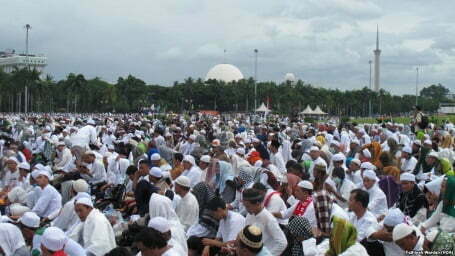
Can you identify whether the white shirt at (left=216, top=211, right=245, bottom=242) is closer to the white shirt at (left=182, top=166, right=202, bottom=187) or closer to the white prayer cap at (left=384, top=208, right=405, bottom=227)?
the white prayer cap at (left=384, top=208, right=405, bottom=227)

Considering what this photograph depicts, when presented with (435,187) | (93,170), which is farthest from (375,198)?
(93,170)

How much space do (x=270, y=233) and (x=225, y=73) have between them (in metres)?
128

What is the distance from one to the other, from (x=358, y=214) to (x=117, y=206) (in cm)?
483

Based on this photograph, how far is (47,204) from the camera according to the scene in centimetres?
902

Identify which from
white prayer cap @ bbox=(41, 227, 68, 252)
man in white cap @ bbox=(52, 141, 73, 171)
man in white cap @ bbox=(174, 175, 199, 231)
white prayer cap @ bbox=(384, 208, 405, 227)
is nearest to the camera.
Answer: white prayer cap @ bbox=(41, 227, 68, 252)

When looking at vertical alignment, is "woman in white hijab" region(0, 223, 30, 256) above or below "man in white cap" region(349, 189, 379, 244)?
below

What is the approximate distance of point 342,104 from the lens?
3743 inches

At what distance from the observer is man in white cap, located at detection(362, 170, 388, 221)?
8.29 m

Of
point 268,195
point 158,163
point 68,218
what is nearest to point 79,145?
point 158,163

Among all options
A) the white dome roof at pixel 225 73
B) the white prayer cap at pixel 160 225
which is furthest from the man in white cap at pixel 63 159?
the white dome roof at pixel 225 73

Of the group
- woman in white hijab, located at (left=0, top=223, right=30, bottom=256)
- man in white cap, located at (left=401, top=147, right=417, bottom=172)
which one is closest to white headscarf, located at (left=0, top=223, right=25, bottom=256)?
woman in white hijab, located at (left=0, top=223, right=30, bottom=256)

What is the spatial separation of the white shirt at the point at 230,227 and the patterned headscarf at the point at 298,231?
0.65 metres

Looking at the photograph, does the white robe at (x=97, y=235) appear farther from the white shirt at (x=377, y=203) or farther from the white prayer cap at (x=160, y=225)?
the white shirt at (x=377, y=203)

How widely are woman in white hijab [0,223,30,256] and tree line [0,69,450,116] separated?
6330 centimetres
